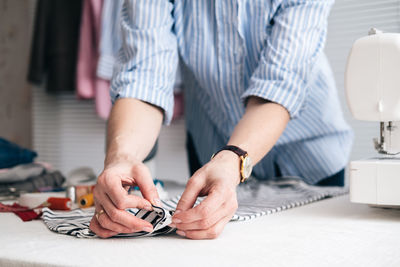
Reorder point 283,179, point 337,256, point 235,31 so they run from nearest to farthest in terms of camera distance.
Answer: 1. point 337,256
2. point 235,31
3. point 283,179

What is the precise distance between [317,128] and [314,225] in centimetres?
64

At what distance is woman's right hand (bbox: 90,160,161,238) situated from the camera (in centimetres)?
72

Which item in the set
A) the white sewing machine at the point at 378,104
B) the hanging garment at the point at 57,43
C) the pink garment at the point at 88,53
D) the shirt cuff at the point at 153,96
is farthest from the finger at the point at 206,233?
the hanging garment at the point at 57,43

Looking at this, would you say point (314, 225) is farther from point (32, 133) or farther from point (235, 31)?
point (32, 133)

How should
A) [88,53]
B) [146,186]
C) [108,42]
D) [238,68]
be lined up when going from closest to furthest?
[146,186], [238,68], [108,42], [88,53]

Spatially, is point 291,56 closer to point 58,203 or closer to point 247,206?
point 247,206

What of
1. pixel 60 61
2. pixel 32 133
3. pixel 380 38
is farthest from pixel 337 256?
pixel 32 133

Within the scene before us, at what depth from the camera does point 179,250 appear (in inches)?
25.7

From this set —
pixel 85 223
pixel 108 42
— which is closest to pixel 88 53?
pixel 108 42

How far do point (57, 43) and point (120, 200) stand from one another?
2.80m

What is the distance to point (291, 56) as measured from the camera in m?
1.06

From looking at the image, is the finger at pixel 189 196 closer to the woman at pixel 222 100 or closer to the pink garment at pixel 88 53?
the woman at pixel 222 100

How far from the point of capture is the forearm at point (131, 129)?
93 centimetres

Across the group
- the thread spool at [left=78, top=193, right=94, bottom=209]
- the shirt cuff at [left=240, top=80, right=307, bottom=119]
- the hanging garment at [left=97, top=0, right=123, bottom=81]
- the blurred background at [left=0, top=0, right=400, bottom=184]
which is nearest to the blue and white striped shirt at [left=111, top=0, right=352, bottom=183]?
the shirt cuff at [left=240, top=80, right=307, bottom=119]
